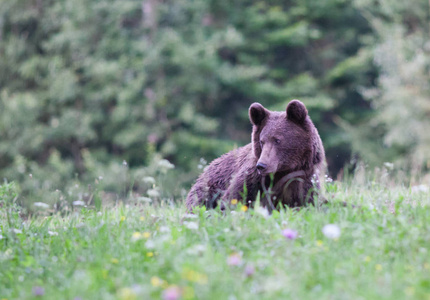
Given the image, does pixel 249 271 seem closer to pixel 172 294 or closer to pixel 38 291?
pixel 172 294

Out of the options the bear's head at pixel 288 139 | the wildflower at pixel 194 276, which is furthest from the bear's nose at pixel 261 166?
the wildflower at pixel 194 276

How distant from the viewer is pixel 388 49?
17.6 m

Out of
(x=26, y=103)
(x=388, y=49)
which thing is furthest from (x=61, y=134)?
(x=388, y=49)

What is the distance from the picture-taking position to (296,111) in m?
5.79

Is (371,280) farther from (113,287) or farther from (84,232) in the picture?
(84,232)

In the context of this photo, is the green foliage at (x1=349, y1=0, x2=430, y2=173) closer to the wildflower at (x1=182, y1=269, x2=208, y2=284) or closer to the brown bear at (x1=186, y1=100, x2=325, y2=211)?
the brown bear at (x1=186, y1=100, x2=325, y2=211)

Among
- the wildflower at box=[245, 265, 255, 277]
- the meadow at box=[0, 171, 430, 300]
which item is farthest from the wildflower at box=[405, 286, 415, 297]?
the wildflower at box=[245, 265, 255, 277]

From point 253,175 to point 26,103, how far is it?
1606 centimetres

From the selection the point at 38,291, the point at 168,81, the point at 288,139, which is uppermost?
the point at 288,139

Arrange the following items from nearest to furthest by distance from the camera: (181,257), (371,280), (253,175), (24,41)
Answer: (371,280), (181,257), (253,175), (24,41)

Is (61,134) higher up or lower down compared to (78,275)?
lower down

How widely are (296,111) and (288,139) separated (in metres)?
0.33

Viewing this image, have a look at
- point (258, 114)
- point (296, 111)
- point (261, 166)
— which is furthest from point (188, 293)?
point (258, 114)

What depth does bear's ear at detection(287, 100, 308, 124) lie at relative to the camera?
5731mm
